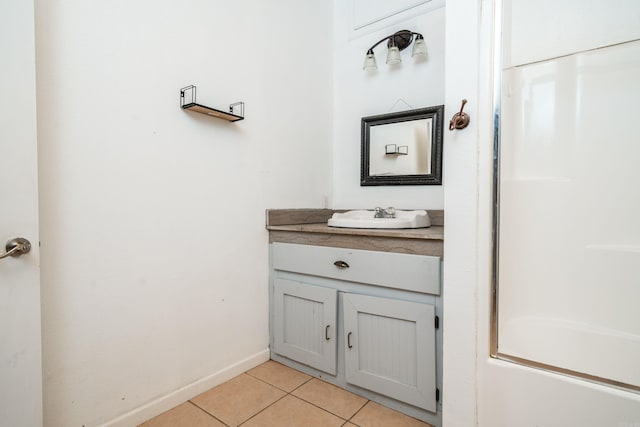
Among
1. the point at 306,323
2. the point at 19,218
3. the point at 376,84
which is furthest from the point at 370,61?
the point at 19,218

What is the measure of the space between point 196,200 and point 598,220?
66.4 inches

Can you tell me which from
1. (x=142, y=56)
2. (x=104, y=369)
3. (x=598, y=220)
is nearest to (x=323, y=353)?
(x=104, y=369)

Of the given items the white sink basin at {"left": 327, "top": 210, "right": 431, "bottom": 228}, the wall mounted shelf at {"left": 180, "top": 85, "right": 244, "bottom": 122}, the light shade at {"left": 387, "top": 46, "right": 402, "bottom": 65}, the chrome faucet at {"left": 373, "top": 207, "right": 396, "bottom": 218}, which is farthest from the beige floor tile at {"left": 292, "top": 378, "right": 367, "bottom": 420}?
the light shade at {"left": 387, "top": 46, "right": 402, "bottom": 65}

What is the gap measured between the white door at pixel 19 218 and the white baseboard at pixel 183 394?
1.22ft

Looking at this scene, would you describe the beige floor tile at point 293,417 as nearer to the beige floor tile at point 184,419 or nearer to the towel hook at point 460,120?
the beige floor tile at point 184,419

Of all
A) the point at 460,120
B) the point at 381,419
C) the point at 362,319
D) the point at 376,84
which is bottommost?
the point at 381,419

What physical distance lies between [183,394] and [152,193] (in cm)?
97

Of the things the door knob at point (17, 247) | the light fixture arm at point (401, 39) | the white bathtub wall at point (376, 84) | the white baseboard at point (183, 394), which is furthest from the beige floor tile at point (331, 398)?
the light fixture arm at point (401, 39)

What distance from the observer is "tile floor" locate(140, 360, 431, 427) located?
1.39 meters

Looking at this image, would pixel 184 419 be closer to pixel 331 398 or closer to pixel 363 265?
pixel 331 398

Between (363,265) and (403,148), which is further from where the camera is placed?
(403,148)

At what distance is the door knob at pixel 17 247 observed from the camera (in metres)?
0.97

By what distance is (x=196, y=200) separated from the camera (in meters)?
1.58

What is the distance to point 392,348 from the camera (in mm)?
1473
